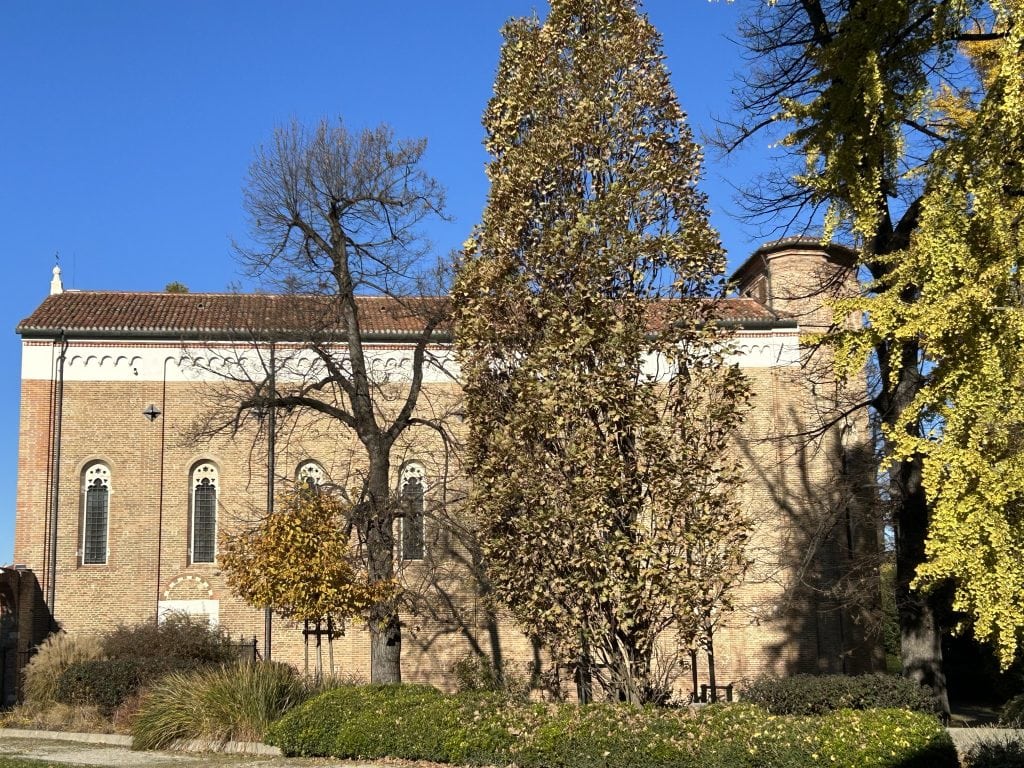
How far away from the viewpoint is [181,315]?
92.8 ft

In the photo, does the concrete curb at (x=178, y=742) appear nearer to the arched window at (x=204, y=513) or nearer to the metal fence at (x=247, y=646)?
the metal fence at (x=247, y=646)

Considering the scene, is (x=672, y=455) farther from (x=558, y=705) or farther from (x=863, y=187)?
(x=863, y=187)

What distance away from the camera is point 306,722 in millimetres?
13578

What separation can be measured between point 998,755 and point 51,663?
56.1 feet

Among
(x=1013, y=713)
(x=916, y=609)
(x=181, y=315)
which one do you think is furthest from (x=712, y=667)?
(x=181, y=315)

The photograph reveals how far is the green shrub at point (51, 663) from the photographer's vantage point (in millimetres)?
19703

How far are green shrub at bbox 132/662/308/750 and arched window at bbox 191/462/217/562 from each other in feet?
37.8

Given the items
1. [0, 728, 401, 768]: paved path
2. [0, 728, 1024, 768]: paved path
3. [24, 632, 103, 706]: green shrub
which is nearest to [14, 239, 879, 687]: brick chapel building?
[24, 632, 103, 706]: green shrub

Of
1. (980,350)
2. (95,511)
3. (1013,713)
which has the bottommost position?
(1013,713)

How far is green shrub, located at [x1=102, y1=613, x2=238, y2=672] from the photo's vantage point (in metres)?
21.4

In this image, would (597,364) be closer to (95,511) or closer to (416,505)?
(416,505)

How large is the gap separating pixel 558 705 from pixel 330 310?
37.7 feet

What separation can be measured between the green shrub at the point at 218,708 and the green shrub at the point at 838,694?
23.6ft

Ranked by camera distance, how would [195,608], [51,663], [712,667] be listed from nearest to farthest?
[712,667]
[51,663]
[195,608]
